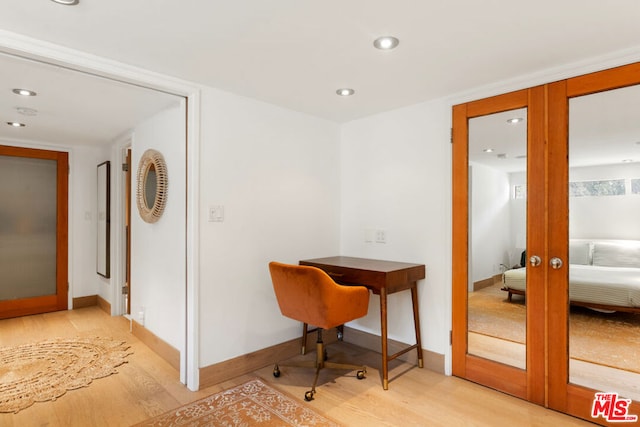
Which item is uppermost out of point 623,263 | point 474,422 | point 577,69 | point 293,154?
point 577,69

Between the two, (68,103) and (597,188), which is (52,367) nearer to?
(68,103)

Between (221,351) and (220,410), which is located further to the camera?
(221,351)

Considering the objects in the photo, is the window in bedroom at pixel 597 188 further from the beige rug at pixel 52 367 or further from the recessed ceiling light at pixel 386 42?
the beige rug at pixel 52 367

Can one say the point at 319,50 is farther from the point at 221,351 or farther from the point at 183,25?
the point at 221,351

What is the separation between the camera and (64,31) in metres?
1.82

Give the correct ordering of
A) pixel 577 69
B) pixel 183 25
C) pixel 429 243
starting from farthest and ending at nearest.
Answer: pixel 429 243, pixel 577 69, pixel 183 25

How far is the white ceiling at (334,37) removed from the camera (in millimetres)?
1622

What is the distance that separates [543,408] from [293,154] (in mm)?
2612

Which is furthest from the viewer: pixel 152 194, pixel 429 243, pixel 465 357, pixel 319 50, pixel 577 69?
pixel 152 194

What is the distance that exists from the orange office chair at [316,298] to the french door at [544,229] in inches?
33.5

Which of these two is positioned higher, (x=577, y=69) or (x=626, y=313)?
(x=577, y=69)

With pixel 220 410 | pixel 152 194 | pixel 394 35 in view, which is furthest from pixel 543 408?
pixel 152 194
